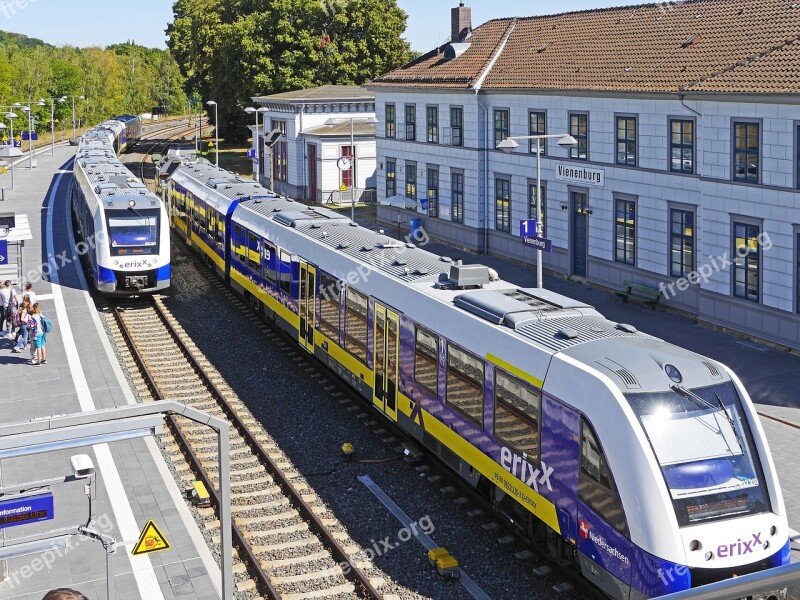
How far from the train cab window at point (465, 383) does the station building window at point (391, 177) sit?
96.0ft

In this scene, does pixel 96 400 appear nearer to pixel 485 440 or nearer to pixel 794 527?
pixel 485 440

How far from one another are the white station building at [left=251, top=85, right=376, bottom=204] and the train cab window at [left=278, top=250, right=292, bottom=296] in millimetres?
26860

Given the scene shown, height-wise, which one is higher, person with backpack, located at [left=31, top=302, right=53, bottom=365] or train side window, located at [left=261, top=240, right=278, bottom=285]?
train side window, located at [left=261, top=240, right=278, bottom=285]

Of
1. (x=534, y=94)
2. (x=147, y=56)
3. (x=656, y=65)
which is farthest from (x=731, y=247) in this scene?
(x=147, y=56)

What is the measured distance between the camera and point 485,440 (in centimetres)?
1355

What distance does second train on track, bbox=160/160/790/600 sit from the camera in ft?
34.1

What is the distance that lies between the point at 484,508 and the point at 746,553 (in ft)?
15.2

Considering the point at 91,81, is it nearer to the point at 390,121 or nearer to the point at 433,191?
the point at 390,121

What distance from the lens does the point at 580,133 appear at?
1227 inches

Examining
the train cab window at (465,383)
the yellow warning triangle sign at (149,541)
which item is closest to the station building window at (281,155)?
the train cab window at (465,383)

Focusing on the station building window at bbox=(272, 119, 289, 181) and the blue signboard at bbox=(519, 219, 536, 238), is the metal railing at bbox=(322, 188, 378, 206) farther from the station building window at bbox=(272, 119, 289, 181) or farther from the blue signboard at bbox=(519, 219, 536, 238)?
the blue signboard at bbox=(519, 219, 536, 238)

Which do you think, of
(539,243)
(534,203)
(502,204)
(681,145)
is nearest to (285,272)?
(539,243)

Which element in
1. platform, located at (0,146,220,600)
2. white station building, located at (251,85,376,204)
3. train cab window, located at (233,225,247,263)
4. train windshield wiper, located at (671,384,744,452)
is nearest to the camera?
train windshield wiper, located at (671,384,744,452)

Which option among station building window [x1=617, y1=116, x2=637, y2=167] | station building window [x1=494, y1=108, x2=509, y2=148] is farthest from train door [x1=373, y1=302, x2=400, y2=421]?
station building window [x1=494, y1=108, x2=509, y2=148]
